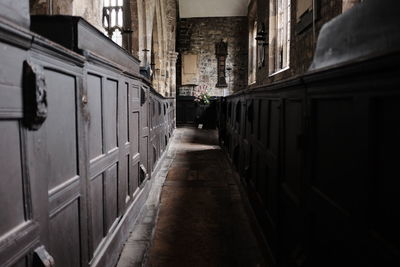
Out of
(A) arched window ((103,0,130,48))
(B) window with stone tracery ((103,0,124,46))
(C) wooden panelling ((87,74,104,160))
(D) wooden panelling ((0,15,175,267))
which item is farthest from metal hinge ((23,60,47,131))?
(B) window with stone tracery ((103,0,124,46))

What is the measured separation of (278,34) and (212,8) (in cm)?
775

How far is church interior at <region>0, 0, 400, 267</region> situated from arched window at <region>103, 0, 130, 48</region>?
313cm

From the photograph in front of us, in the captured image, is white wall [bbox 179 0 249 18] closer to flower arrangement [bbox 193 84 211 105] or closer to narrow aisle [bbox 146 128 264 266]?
flower arrangement [bbox 193 84 211 105]

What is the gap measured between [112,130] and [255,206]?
146 cm

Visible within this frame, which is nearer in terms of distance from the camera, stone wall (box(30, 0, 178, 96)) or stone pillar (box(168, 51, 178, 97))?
stone wall (box(30, 0, 178, 96))

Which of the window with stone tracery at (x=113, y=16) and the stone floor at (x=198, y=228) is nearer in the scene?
the stone floor at (x=198, y=228)

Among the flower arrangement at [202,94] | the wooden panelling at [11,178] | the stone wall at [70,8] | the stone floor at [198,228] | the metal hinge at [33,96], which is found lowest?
the stone floor at [198,228]

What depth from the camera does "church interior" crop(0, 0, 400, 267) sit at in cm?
95

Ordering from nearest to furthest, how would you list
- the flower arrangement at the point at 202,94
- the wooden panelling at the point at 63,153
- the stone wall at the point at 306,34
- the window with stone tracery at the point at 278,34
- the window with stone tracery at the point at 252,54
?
the wooden panelling at the point at 63,153 < the stone wall at the point at 306,34 < the window with stone tracery at the point at 278,34 < the window with stone tracery at the point at 252,54 < the flower arrangement at the point at 202,94

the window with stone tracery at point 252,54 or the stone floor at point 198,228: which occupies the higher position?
the window with stone tracery at point 252,54

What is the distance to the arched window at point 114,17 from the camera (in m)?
7.10

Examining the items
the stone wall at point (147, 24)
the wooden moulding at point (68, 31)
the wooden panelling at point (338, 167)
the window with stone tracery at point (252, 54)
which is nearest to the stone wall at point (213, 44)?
the window with stone tracery at point (252, 54)

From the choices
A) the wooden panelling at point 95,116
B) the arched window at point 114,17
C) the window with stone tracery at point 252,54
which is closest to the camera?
the wooden panelling at point 95,116

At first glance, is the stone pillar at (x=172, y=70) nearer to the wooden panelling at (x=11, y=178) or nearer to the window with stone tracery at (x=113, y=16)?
the window with stone tracery at (x=113, y=16)
